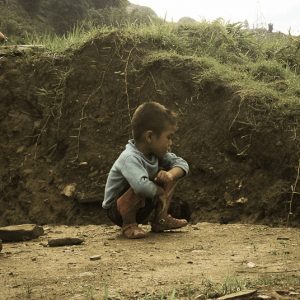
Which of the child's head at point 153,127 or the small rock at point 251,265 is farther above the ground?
the child's head at point 153,127

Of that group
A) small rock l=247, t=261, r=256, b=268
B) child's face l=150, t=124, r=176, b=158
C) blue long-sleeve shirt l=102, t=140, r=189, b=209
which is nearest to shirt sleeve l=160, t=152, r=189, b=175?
blue long-sleeve shirt l=102, t=140, r=189, b=209

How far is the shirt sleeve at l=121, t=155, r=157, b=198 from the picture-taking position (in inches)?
144

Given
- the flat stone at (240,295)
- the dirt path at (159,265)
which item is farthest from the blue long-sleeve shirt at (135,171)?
the flat stone at (240,295)

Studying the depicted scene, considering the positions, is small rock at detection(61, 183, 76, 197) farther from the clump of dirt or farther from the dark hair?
the dark hair

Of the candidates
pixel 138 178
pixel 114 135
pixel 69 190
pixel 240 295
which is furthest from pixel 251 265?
pixel 114 135

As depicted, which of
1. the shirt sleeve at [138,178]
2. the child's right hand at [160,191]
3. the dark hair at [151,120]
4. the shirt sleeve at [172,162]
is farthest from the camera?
Result: the shirt sleeve at [172,162]

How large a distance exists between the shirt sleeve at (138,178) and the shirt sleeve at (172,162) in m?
0.36

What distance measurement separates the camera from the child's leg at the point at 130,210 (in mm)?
3797

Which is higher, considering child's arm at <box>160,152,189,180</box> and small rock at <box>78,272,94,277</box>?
child's arm at <box>160,152,189,180</box>

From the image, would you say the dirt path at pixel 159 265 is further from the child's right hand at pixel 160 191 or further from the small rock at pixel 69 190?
the small rock at pixel 69 190

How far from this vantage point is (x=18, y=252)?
3564 millimetres

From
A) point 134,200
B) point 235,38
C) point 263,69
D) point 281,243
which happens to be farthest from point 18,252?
point 235,38

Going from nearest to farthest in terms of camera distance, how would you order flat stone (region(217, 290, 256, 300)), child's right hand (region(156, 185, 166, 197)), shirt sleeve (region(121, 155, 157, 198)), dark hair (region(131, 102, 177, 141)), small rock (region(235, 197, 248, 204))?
flat stone (region(217, 290, 256, 300))
shirt sleeve (region(121, 155, 157, 198))
child's right hand (region(156, 185, 166, 197))
dark hair (region(131, 102, 177, 141))
small rock (region(235, 197, 248, 204))

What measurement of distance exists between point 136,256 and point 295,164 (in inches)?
75.6
